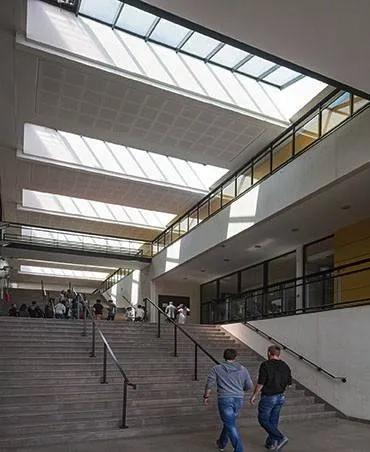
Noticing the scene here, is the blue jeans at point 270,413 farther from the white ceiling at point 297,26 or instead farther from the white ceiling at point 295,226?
the white ceiling at point 295,226

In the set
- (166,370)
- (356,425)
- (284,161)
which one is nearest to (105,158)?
(284,161)

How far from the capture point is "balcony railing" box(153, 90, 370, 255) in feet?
35.7

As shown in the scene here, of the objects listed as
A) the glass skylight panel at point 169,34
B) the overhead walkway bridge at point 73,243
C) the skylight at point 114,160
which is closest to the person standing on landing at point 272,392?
the glass skylight panel at point 169,34

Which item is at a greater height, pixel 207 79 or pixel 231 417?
pixel 207 79

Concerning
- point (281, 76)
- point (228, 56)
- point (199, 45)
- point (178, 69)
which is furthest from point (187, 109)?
point (281, 76)

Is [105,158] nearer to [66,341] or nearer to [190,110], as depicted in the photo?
[190,110]

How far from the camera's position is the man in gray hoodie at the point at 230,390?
6133mm

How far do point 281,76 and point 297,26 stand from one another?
→ 8.00m

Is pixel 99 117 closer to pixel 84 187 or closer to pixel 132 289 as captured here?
pixel 84 187

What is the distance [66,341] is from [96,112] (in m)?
6.13

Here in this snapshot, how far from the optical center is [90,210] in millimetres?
24375

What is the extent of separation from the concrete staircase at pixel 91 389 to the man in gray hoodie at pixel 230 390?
2071mm

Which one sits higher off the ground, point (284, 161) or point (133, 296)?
point (284, 161)

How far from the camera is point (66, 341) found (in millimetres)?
12344
